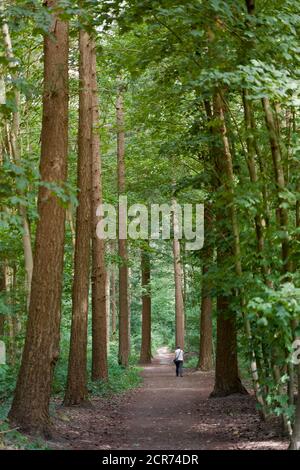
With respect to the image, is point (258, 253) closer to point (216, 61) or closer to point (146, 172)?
point (216, 61)

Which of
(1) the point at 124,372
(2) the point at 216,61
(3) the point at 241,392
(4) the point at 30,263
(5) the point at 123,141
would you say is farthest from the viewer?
(5) the point at 123,141

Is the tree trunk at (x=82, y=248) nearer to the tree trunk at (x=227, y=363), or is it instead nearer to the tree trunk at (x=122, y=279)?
the tree trunk at (x=227, y=363)

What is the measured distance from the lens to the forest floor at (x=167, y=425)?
9195 millimetres

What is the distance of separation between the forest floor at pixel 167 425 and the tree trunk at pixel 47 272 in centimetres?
75

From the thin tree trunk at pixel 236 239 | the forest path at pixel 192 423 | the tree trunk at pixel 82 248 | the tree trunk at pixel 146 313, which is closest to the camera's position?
the thin tree trunk at pixel 236 239

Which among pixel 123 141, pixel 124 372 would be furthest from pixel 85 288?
pixel 123 141

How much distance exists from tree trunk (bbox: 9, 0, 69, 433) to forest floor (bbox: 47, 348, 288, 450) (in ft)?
2.45

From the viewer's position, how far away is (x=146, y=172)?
25.2 m

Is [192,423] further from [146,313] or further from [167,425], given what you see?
[146,313]

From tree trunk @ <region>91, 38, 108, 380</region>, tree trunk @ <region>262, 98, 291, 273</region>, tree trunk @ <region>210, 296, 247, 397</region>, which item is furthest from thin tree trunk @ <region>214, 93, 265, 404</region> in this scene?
tree trunk @ <region>91, 38, 108, 380</region>

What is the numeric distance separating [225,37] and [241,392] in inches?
378

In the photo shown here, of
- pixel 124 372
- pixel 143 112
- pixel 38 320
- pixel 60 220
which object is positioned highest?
pixel 143 112

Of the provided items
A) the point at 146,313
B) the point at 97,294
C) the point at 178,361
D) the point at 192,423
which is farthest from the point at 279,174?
the point at 146,313

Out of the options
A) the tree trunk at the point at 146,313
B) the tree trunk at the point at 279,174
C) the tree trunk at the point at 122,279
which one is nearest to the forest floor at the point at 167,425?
the tree trunk at the point at 279,174
